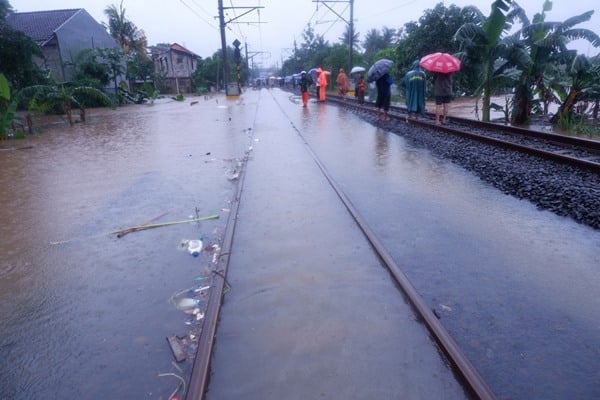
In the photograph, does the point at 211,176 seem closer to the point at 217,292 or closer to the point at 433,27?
the point at 217,292

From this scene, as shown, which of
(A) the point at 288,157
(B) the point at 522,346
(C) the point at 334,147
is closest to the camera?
(B) the point at 522,346

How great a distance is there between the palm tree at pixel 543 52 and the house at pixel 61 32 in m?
27.1

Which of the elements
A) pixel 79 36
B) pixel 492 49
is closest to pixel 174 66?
pixel 79 36

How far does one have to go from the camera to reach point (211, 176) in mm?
6766

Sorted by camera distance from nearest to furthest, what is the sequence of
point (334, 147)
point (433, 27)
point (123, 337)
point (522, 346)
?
point (522, 346) < point (123, 337) < point (334, 147) < point (433, 27)

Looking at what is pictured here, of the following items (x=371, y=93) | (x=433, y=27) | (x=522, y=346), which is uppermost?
(x=433, y=27)

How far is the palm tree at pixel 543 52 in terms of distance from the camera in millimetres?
10750

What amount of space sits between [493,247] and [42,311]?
394 centimetres

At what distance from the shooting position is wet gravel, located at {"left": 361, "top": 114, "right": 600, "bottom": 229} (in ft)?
15.6

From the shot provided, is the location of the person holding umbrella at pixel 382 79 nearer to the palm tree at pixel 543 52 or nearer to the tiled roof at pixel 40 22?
the palm tree at pixel 543 52

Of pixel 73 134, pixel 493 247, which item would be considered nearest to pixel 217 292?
pixel 493 247

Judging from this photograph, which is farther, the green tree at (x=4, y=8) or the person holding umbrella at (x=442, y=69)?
the green tree at (x=4, y=8)

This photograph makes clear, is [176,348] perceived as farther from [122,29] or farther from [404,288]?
[122,29]

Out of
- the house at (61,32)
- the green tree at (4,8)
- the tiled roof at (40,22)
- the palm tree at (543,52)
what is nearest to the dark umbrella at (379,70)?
the palm tree at (543,52)
